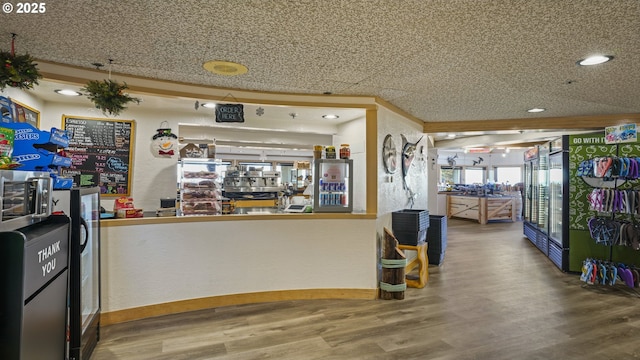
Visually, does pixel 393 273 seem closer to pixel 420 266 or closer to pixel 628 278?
pixel 420 266

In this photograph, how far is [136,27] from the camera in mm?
2314

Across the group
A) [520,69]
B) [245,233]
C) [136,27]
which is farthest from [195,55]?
[520,69]

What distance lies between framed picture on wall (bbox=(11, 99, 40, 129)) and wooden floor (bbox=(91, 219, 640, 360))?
2347 millimetres

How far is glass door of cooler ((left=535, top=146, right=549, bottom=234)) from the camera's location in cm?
645

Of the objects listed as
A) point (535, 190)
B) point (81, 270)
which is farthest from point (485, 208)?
point (81, 270)

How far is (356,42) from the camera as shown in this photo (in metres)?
2.54

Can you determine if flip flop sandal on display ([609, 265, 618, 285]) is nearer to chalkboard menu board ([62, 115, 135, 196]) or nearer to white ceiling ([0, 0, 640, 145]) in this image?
white ceiling ([0, 0, 640, 145])

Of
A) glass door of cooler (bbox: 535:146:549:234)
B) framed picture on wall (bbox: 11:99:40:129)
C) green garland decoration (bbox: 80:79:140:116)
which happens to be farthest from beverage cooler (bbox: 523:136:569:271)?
framed picture on wall (bbox: 11:99:40:129)

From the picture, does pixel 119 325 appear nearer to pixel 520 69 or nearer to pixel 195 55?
pixel 195 55

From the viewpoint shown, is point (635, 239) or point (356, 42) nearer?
point (356, 42)

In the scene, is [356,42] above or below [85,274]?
above

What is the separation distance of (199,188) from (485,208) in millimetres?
9767

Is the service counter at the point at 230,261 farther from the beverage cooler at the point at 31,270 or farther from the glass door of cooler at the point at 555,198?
the glass door of cooler at the point at 555,198

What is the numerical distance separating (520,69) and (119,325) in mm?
4630
